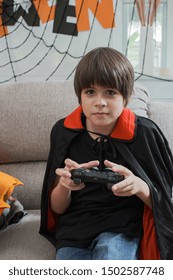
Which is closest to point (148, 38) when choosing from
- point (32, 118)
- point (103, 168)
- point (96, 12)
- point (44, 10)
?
point (96, 12)

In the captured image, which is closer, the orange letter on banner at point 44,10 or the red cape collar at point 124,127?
the red cape collar at point 124,127

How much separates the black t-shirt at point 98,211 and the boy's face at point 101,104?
93 mm

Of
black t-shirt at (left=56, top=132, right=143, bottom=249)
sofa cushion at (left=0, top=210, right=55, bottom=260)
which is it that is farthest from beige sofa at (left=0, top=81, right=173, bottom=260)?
black t-shirt at (left=56, top=132, right=143, bottom=249)

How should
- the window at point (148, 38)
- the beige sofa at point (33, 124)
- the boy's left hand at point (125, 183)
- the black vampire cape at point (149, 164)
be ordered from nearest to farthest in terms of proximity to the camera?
1. the boy's left hand at point (125, 183)
2. the black vampire cape at point (149, 164)
3. the beige sofa at point (33, 124)
4. the window at point (148, 38)

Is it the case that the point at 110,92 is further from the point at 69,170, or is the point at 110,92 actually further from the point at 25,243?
the point at 25,243

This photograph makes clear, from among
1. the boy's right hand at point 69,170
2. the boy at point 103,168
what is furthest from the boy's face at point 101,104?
the boy's right hand at point 69,170

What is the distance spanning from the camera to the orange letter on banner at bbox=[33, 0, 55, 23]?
1970 mm

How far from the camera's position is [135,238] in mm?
1198

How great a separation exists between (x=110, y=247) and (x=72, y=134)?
37cm

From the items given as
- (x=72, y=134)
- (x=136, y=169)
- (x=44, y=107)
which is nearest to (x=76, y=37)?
(x=44, y=107)

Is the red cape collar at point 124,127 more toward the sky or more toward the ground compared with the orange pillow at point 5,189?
more toward the sky

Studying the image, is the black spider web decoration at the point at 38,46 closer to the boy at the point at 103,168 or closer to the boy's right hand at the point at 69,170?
the boy at the point at 103,168

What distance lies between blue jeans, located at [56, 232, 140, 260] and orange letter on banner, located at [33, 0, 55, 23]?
122cm

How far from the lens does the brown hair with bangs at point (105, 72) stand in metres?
1.12
